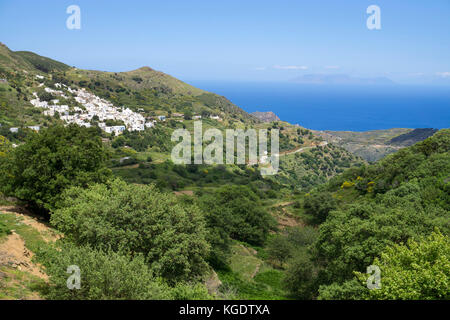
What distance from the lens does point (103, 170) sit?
22500 mm

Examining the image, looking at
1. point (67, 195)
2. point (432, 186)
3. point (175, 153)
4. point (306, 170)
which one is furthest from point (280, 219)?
point (306, 170)

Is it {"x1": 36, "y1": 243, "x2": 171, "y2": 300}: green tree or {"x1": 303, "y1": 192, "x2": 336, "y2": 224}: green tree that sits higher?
{"x1": 36, "y1": 243, "x2": 171, "y2": 300}: green tree

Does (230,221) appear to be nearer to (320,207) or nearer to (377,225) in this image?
(377,225)

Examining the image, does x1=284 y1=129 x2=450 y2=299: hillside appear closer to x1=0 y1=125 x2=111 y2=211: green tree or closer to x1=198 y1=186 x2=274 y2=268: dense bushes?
x1=198 y1=186 x2=274 y2=268: dense bushes

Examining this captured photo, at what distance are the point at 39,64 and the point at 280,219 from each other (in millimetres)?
179274

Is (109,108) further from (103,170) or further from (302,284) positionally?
(302,284)

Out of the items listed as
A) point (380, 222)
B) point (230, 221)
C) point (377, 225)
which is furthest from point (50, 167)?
point (380, 222)

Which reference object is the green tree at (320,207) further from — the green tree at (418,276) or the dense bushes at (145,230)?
the green tree at (418,276)

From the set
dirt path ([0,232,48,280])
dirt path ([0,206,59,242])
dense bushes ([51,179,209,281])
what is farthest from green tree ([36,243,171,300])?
dirt path ([0,206,59,242])

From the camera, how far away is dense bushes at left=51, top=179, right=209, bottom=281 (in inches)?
515

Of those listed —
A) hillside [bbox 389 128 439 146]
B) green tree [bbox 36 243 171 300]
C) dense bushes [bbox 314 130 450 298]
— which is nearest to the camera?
green tree [bbox 36 243 171 300]

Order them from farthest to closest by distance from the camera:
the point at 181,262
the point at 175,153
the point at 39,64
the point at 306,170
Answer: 1. the point at 39,64
2. the point at 306,170
3. the point at 175,153
4. the point at 181,262

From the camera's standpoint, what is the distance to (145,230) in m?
13.6

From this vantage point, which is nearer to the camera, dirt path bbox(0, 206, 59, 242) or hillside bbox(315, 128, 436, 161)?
dirt path bbox(0, 206, 59, 242)
